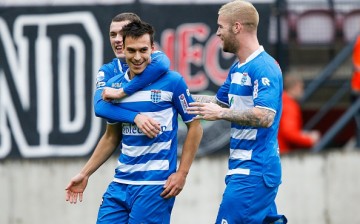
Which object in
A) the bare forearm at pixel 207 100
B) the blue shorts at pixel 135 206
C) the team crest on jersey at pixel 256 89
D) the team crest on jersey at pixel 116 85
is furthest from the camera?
the bare forearm at pixel 207 100

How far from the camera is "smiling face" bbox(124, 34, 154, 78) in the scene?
9.26 metres

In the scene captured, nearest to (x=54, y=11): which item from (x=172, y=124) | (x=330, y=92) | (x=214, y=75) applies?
(x=214, y=75)

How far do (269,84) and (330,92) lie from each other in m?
5.86

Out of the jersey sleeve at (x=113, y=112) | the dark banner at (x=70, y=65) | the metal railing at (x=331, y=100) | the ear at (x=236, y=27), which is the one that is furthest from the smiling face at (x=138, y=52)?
the metal railing at (x=331, y=100)

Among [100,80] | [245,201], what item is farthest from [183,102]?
[245,201]

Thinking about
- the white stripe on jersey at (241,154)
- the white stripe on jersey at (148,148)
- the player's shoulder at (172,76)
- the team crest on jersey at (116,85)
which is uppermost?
the player's shoulder at (172,76)

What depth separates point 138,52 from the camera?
930 centimetres

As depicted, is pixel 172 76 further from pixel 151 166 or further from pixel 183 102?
pixel 151 166

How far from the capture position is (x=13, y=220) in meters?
13.6

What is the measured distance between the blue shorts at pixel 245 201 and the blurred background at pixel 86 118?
13.6 ft

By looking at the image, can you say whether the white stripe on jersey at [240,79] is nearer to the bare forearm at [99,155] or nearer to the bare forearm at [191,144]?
the bare forearm at [191,144]

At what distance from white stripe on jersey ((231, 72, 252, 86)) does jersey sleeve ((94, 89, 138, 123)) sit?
81cm

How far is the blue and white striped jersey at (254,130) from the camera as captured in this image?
933 cm

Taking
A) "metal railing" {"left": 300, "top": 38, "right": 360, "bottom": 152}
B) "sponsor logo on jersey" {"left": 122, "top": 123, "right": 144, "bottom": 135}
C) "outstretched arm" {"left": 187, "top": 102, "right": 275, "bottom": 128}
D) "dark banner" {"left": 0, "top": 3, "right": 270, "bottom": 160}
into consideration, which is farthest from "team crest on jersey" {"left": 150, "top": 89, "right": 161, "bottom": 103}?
"metal railing" {"left": 300, "top": 38, "right": 360, "bottom": 152}
